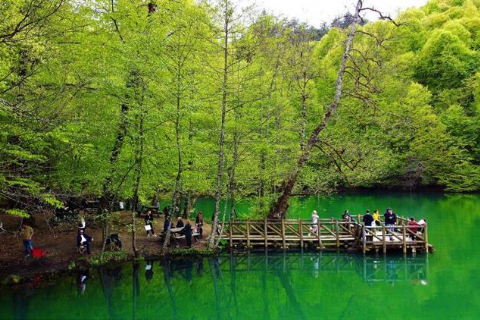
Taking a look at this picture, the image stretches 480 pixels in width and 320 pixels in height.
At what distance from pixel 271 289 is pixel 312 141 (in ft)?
24.3

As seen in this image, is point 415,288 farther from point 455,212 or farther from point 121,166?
point 455,212

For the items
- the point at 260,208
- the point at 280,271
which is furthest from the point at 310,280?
the point at 260,208

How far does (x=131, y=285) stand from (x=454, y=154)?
3710cm

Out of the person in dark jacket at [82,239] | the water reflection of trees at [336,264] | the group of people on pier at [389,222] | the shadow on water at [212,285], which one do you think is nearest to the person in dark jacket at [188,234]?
the shadow on water at [212,285]

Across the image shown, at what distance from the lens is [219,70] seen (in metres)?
18.8

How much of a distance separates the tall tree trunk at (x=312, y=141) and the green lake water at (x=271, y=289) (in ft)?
7.65

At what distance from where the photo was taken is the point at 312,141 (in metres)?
19.6

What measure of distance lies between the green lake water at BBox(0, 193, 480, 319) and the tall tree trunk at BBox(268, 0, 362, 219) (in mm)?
2331

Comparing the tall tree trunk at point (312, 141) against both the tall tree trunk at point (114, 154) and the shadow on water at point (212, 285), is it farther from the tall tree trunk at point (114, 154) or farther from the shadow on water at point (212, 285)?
the tall tree trunk at point (114, 154)

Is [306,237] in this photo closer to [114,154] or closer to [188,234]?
[188,234]

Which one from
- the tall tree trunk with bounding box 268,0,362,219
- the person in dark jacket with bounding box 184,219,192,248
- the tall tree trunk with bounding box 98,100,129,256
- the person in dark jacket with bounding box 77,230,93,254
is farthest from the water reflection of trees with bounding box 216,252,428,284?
the person in dark jacket with bounding box 77,230,93,254

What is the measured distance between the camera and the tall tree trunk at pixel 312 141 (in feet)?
60.5

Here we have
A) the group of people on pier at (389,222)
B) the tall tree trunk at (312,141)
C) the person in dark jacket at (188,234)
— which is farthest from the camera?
the group of people on pier at (389,222)

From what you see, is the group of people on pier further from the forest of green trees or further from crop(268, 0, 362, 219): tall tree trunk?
the forest of green trees
